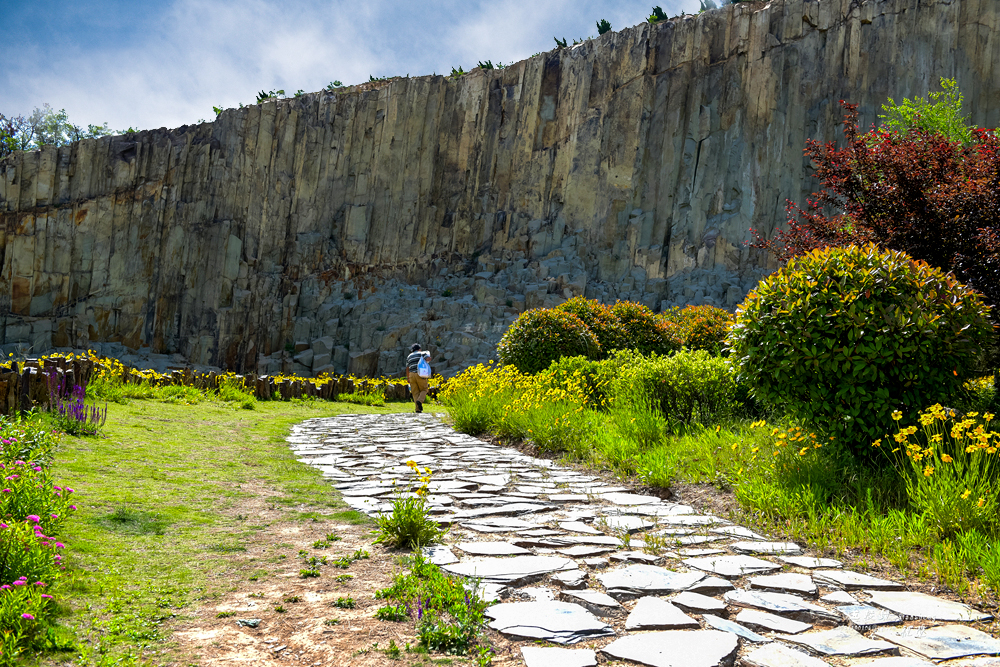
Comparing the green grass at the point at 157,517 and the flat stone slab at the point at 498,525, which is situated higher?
the flat stone slab at the point at 498,525

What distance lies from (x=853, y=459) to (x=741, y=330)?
1.44 m

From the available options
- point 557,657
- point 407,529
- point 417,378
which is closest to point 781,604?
point 557,657

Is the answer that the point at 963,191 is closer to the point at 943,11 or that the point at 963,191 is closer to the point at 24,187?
the point at 943,11

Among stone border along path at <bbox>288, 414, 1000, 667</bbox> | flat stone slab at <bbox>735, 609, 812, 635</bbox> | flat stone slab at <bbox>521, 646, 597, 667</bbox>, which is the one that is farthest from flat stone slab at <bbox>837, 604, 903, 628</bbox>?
flat stone slab at <bbox>521, 646, 597, 667</bbox>

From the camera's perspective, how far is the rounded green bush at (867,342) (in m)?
5.24

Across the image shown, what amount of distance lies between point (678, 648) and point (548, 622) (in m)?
0.55

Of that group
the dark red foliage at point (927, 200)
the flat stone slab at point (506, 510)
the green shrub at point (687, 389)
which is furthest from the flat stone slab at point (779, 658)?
the dark red foliage at point (927, 200)

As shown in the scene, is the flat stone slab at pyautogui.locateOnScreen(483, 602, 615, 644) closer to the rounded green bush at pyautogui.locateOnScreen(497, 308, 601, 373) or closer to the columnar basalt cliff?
the rounded green bush at pyautogui.locateOnScreen(497, 308, 601, 373)

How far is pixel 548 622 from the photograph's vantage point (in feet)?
9.12

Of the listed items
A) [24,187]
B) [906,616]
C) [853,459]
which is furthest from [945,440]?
[24,187]

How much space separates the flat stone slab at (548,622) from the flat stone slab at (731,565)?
3.27 ft

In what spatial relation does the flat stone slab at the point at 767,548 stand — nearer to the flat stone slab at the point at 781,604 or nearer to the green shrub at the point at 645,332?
the flat stone slab at the point at 781,604

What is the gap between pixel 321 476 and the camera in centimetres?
638

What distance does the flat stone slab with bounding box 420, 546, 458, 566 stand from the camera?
11.9 ft
